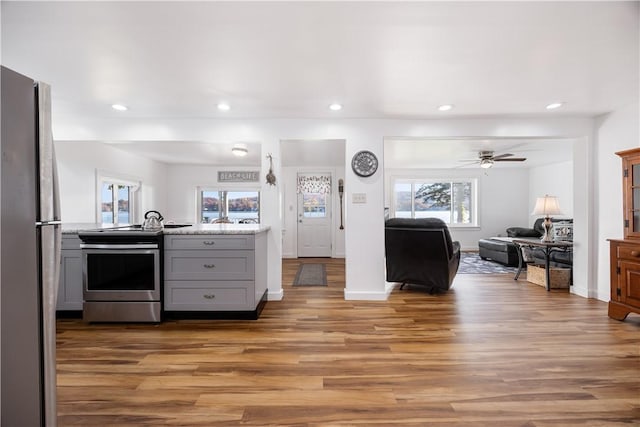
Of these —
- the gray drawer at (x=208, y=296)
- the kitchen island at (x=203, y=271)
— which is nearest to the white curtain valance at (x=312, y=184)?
the kitchen island at (x=203, y=271)

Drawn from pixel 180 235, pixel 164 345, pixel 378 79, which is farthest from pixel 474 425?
pixel 180 235

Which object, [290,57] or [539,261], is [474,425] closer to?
[290,57]

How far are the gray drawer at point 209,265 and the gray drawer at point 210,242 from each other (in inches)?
1.9

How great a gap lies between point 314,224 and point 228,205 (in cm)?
223

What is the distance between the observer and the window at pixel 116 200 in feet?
16.5

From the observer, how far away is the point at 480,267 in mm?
5641

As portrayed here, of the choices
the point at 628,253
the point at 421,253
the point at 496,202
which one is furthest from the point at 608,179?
the point at 496,202

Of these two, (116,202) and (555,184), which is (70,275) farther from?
(555,184)

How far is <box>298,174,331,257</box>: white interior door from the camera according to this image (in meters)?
7.23

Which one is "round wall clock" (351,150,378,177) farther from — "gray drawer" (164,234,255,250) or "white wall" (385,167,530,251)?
"white wall" (385,167,530,251)

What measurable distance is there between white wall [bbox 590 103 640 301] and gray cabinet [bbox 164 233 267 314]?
4.02 metres

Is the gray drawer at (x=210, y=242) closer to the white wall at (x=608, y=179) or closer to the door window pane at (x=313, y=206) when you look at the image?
the white wall at (x=608, y=179)

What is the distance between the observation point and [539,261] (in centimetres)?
497

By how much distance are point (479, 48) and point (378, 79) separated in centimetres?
78
